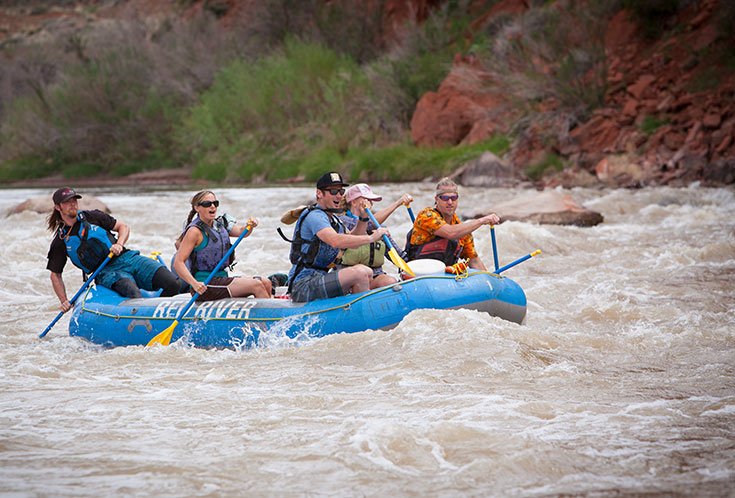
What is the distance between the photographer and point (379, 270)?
19.8 feet

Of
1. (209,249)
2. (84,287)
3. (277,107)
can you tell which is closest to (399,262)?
(209,249)

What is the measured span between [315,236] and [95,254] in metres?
2.08

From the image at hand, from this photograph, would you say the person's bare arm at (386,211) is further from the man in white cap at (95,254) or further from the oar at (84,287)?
the oar at (84,287)

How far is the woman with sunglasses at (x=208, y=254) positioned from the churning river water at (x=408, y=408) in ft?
1.79

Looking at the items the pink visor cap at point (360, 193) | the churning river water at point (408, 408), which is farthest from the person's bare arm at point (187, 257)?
the pink visor cap at point (360, 193)

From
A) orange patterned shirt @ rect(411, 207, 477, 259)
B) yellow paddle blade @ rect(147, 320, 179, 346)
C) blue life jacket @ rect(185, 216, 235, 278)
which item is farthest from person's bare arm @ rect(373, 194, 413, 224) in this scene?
yellow paddle blade @ rect(147, 320, 179, 346)

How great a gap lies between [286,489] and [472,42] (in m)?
25.2

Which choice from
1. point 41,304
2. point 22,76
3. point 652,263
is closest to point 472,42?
point 652,263

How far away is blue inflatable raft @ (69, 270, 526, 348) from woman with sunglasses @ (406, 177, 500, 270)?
443mm

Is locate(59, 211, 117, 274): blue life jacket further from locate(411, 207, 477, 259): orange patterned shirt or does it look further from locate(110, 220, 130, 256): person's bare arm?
locate(411, 207, 477, 259): orange patterned shirt

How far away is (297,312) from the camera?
18.5 ft

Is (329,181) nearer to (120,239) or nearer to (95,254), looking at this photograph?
(120,239)

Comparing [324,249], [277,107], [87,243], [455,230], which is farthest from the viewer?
[277,107]

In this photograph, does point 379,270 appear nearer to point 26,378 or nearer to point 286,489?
point 26,378
